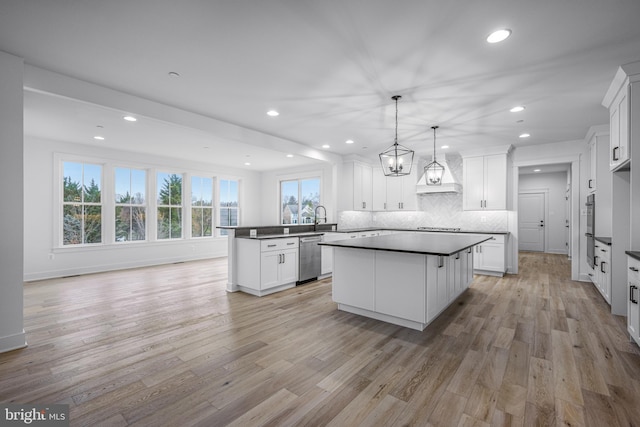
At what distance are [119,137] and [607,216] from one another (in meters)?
8.44

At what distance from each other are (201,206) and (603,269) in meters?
8.50

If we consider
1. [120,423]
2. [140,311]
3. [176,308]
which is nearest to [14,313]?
[140,311]

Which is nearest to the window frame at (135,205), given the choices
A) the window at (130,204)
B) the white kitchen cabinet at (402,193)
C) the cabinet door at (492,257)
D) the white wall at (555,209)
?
the window at (130,204)

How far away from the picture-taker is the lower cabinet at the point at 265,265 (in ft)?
14.8

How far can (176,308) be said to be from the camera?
390 centimetres

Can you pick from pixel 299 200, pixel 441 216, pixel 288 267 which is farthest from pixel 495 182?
pixel 299 200

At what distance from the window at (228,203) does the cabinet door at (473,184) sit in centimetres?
644

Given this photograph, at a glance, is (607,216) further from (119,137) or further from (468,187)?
(119,137)

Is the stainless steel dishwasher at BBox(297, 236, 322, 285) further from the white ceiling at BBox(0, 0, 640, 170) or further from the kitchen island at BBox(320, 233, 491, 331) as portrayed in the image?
the white ceiling at BBox(0, 0, 640, 170)

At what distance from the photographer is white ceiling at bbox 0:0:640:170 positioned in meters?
2.14

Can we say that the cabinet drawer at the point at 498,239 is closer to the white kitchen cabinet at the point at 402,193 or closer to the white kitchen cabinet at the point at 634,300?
the white kitchen cabinet at the point at 402,193

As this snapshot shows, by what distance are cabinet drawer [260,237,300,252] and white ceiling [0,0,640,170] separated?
188 cm

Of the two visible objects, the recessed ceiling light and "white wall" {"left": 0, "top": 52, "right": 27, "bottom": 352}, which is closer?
the recessed ceiling light

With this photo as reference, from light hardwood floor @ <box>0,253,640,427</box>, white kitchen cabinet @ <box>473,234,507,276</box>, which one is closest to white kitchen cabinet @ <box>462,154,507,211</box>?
white kitchen cabinet @ <box>473,234,507,276</box>
